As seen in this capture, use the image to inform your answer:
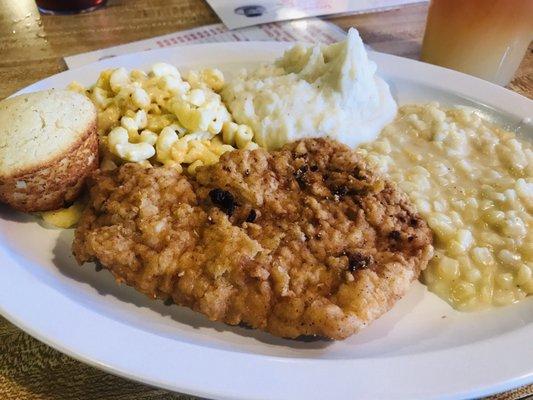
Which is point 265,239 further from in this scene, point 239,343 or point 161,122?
point 161,122

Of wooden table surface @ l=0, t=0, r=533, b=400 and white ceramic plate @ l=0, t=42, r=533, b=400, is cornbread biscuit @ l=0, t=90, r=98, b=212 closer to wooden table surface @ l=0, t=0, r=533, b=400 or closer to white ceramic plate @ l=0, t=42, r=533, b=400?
white ceramic plate @ l=0, t=42, r=533, b=400

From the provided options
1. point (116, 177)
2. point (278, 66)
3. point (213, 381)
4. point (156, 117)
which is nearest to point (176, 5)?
point (278, 66)

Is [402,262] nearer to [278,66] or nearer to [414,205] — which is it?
[414,205]

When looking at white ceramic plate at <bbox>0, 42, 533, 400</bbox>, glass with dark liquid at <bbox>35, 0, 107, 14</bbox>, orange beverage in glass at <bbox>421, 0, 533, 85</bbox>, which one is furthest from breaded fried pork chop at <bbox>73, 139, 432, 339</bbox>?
glass with dark liquid at <bbox>35, 0, 107, 14</bbox>

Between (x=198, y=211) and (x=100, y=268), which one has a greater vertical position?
(x=198, y=211)

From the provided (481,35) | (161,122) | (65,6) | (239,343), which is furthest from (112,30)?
(239,343)

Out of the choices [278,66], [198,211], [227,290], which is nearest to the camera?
[227,290]
